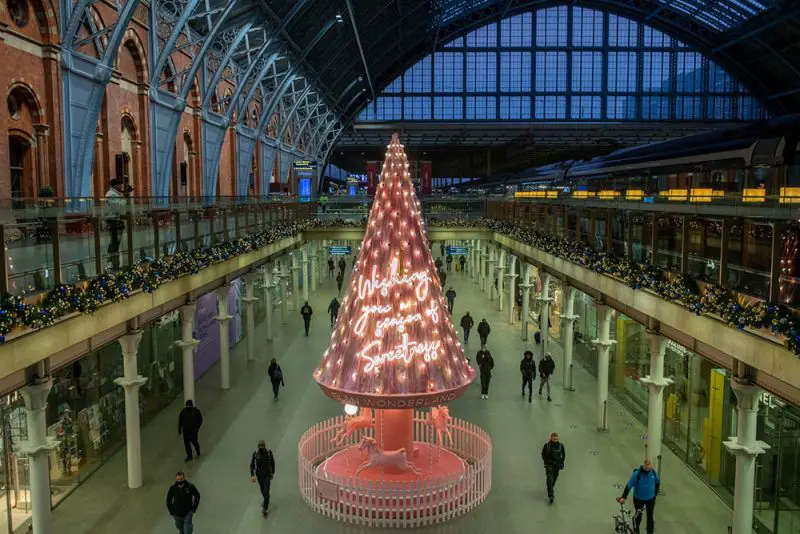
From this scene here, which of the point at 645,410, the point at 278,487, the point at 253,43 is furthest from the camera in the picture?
the point at 253,43

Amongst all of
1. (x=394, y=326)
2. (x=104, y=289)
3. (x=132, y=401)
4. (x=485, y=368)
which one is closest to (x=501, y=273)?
(x=485, y=368)

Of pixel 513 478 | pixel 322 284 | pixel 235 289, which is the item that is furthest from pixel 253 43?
pixel 513 478

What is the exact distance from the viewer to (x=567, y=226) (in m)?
21.3

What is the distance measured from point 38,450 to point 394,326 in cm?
553

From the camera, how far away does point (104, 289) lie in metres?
11.4

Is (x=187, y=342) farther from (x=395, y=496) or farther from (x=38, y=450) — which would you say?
(x=395, y=496)

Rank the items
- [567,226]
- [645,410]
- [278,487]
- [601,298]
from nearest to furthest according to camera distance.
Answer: [278,487] → [601,298] → [645,410] → [567,226]

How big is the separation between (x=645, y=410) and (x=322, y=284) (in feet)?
108

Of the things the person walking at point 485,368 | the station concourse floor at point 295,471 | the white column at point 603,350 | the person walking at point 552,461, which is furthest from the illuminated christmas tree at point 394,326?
the person walking at point 485,368

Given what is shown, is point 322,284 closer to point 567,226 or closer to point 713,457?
point 567,226

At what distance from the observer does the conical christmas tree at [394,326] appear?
12.4 m

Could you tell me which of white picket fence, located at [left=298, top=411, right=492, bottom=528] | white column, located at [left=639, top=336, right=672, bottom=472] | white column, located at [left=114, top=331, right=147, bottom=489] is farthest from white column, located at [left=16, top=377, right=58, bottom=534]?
white column, located at [left=639, top=336, right=672, bottom=472]

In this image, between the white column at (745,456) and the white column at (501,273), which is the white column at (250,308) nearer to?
the white column at (501,273)

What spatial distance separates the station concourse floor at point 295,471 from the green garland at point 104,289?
3842mm
